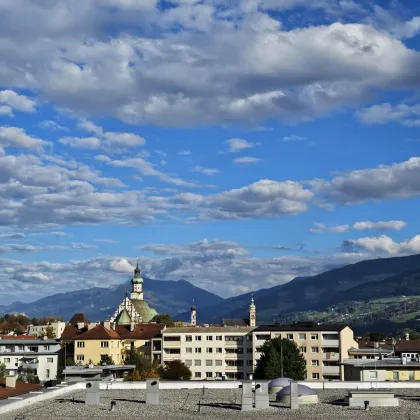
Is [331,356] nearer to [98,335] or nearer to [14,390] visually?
[98,335]

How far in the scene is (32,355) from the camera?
16612cm

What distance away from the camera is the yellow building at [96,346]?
176 m

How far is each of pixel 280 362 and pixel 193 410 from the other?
8520cm

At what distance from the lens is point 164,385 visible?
226 feet

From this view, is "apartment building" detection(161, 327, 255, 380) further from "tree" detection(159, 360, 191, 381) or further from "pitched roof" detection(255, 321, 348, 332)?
"tree" detection(159, 360, 191, 381)

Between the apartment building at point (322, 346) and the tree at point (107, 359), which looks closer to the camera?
the apartment building at point (322, 346)

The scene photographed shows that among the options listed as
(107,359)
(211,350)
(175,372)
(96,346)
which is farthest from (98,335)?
(175,372)

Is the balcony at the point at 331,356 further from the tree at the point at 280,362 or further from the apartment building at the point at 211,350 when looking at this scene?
the tree at the point at 280,362

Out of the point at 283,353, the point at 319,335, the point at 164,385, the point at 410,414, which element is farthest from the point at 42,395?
the point at 319,335

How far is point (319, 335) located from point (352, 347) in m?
9.08

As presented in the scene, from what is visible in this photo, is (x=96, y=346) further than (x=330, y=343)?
Yes

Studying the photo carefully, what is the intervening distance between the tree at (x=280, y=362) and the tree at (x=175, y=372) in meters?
16.5

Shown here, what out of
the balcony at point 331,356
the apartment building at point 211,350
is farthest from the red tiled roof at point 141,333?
the balcony at point 331,356

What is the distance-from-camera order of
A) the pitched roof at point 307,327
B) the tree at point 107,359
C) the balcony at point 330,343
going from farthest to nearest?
the tree at point 107,359, the pitched roof at point 307,327, the balcony at point 330,343
